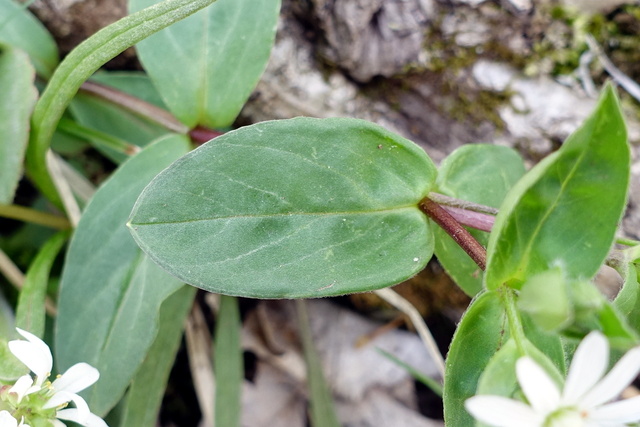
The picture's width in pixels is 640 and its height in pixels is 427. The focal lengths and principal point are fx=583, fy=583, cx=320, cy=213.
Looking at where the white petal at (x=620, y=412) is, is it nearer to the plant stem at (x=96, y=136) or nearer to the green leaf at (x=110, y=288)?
the green leaf at (x=110, y=288)

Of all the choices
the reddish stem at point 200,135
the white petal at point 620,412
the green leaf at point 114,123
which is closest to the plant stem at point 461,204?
the white petal at point 620,412

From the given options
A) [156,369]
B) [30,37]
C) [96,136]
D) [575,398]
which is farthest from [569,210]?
[30,37]

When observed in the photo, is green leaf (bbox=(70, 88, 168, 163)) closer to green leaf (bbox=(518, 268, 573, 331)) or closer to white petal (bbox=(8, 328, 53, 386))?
white petal (bbox=(8, 328, 53, 386))

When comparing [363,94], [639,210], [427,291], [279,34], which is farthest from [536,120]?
[279,34]

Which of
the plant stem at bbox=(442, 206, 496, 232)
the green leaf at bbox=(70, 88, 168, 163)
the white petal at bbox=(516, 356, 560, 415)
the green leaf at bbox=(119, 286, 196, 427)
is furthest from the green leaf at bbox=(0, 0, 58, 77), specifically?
the white petal at bbox=(516, 356, 560, 415)

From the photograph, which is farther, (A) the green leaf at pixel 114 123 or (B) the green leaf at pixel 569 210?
(A) the green leaf at pixel 114 123
